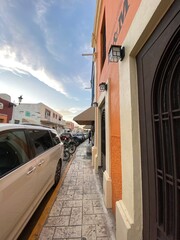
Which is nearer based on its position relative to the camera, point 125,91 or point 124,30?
point 125,91

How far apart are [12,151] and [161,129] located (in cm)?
218

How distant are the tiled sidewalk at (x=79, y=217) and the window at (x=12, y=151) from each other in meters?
1.45

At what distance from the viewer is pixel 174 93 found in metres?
1.58

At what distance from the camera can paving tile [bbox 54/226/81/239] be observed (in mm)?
2807

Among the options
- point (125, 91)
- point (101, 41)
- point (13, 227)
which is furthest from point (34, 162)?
point (101, 41)

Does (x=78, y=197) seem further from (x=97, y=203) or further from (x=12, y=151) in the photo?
(x=12, y=151)

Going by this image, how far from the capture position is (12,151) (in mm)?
2521

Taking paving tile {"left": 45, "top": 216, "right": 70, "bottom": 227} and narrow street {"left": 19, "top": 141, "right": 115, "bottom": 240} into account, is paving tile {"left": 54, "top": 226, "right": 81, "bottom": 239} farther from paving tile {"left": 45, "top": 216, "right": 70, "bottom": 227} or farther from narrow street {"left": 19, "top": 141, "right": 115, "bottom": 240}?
paving tile {"left": 45, "top": 216, "right": 70, "bottom": 227}

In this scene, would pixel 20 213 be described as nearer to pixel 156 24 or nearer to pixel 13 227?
pixel 13 227

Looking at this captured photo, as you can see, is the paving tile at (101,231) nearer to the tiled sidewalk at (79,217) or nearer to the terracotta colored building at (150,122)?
the tiled sidewalk at (79,217)

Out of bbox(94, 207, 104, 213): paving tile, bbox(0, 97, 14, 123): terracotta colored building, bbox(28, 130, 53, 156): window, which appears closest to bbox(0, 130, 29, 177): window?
bbox(28, 130, 53, 156): window

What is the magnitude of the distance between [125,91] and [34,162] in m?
2.02

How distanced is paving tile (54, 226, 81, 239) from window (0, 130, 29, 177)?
1.46 m

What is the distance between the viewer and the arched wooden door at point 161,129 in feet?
5.03
